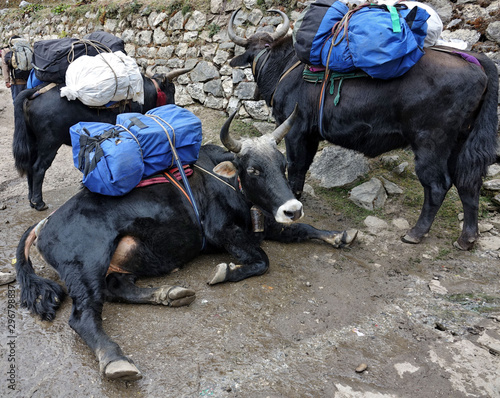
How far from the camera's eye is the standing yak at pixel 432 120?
136 inches

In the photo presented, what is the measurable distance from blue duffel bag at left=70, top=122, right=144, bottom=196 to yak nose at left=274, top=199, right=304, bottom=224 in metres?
1.17

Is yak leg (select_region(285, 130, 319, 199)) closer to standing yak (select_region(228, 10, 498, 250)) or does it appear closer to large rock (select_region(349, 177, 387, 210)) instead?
standing yak (select_region(228, 10, 498, 250))

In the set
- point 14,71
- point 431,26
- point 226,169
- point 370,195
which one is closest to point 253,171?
point 226,169

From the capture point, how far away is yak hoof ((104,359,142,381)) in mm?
2242

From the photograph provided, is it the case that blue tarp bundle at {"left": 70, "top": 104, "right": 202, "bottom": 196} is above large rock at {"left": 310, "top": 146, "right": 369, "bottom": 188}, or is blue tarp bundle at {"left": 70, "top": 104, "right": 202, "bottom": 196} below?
above

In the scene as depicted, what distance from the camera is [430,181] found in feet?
12.2

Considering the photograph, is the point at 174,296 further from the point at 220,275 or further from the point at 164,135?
the point at 164,135

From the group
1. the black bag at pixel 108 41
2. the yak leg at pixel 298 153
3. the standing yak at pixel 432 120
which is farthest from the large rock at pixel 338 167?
the black bag at pixel 108 41

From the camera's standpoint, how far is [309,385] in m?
2.29

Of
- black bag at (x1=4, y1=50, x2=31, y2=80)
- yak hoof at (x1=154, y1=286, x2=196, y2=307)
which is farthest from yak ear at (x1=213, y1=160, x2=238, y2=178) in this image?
black bag at (x1=4, y1=50, x2=31, y2=80)

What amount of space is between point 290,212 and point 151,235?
1.14 metres

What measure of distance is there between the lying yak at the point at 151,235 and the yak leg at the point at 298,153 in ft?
3.78

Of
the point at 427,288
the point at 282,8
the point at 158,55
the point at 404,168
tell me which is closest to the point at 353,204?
the point at 404,168

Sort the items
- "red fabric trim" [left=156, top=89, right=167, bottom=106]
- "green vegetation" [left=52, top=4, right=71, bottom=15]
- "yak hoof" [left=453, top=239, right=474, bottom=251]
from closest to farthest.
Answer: "yak hoof" [left=453, top=239, right=474, bottom=251], "red fabric trim" [left=156, top=89, right=167, bottom=106], "green vegetation" [left=52, top=4, right=71, bottom=15]
